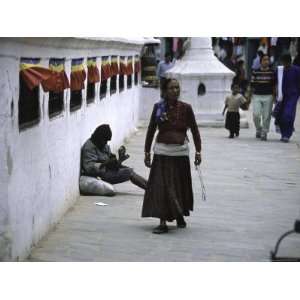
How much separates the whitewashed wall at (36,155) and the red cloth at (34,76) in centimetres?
9

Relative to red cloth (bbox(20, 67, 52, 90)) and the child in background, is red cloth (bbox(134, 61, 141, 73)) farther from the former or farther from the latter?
red cloth (bbox(20, 67, 52, 90))

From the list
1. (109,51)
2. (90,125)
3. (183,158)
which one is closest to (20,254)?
(183,158)

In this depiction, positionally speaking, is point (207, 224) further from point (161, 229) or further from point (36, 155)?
point (36, 155)

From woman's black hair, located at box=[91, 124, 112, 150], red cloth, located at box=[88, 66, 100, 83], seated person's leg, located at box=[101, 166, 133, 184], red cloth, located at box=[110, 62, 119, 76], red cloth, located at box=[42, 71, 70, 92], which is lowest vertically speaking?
seated person's leg, located at box=[101, 166, 133, 184]

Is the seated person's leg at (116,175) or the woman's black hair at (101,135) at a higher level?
the woman's black hair at (101,135)

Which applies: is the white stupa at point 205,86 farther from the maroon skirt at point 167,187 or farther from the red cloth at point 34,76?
the red cloth at point 34,76

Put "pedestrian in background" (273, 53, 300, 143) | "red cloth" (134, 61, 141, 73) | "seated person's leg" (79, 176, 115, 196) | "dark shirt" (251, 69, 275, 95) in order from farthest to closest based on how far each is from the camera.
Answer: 1. "red cloth" (134, 61, 141, 73)
2. "dark shirt" (251, 69, 275, 95)
3. "pedestrian in background" (273, 53, 300, 143)
4. "seated person's leg" (79, 176, 115, 196)

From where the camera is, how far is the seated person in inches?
365

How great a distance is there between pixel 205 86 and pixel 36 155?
33.0ft

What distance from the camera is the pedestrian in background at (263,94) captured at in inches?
539

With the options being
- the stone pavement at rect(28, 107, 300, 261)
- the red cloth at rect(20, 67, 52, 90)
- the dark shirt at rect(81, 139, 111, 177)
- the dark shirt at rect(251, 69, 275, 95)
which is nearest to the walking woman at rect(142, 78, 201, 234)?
the stone pavement at rect(28, 107, 300, 261)

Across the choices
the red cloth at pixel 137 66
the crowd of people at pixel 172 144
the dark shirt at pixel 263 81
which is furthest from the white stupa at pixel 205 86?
the dark shirt at pixel 263 81

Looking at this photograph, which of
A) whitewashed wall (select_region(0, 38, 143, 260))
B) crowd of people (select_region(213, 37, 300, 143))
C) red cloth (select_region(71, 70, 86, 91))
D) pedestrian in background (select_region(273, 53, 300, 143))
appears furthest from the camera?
crowd of people (select_region(213, 37, 300, 143))

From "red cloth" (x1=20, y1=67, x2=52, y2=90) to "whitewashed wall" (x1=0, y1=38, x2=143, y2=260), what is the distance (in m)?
0.09
